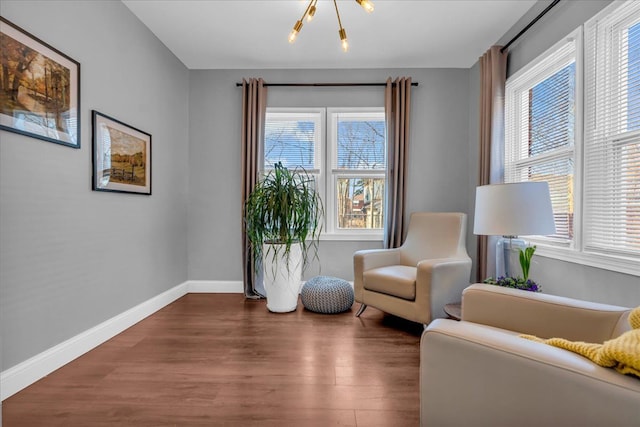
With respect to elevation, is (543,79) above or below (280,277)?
above

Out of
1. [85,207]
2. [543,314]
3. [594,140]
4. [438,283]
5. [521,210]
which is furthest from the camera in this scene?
[438,283]

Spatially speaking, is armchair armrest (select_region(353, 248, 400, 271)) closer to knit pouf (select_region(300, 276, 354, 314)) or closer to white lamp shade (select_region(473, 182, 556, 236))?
knit pouf (select_region(300, 276, 354, 314))

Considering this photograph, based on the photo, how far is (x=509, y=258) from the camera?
252 cm

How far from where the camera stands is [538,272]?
2430mm

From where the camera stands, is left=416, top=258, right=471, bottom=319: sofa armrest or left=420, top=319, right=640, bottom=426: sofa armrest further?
left=416, top=258, right=471, bottom=319: sofa armrest

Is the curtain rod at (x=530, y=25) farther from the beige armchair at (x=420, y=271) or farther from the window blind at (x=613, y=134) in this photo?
the beige armchair at (x=420, y=271)

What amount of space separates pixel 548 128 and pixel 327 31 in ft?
6.52

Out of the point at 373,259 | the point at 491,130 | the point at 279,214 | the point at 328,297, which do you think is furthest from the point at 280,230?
the point at 491,130

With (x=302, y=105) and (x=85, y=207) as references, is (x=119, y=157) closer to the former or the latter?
(x=85, y=207)

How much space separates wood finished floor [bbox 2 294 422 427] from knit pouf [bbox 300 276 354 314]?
219 millimetres

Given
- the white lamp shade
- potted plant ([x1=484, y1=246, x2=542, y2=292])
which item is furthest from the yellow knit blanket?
potted plant ([x1=484, y1=246, x2=542, y2=292])

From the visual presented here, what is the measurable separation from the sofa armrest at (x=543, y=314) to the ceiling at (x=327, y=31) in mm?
2276

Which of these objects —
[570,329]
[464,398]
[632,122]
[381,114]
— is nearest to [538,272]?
[632,122]

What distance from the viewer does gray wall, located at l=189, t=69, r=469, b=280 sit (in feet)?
11.8
